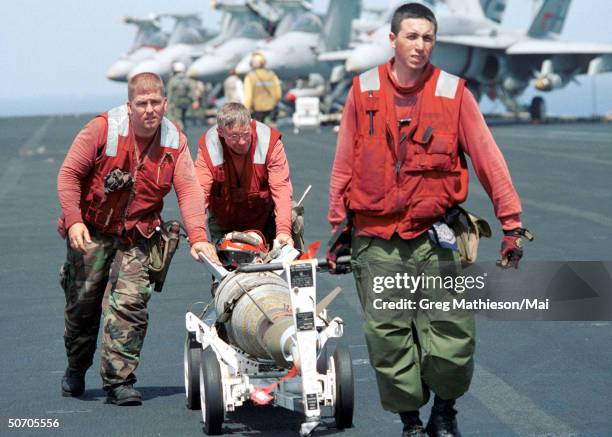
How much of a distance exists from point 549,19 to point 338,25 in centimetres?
827

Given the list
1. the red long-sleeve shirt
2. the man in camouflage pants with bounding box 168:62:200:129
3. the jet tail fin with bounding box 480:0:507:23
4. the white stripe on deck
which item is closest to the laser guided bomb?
the red long-sleeve shirt

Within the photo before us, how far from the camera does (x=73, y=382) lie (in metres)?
6.80

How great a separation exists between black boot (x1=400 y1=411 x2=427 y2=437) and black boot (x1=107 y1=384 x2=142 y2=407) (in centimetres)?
171

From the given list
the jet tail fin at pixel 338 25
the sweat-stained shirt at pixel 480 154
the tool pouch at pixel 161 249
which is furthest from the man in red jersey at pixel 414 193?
the jet tail fin at pixel 338 25

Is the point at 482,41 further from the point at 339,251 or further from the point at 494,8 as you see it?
the point at 339,251

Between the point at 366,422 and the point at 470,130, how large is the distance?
1616 mm

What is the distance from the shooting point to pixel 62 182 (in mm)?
6402

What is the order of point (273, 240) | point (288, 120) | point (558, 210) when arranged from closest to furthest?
point (273, 240) < point (558, 210) < point (288, 120)

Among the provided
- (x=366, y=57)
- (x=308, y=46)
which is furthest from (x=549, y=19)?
(x=366, y=57)

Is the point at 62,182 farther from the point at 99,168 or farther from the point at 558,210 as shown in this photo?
the point at 558,210

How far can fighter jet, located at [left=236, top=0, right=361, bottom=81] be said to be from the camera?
4469 centimetres

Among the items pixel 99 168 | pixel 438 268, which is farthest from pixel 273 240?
pixel 438 268

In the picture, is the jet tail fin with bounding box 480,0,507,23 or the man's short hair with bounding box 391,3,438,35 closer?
the man's short hair with bounding box 391,3,438,35

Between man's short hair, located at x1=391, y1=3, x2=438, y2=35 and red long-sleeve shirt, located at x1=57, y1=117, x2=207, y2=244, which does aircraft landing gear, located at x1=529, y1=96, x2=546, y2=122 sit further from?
man's short hair, located at x1=391, y1=3, x2=438, y2=35
